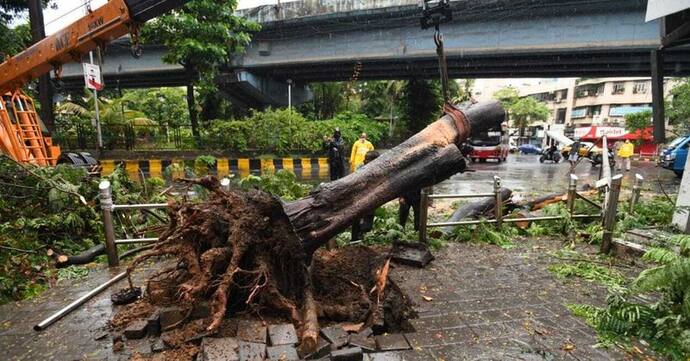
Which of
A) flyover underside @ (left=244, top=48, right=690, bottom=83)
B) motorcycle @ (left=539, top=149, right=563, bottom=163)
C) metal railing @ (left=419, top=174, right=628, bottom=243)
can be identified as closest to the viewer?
metal railing @ (left=419, top=174, right=628, bottom=243)

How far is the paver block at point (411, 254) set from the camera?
4691 mm

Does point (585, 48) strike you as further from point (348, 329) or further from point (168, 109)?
point (168, 109)

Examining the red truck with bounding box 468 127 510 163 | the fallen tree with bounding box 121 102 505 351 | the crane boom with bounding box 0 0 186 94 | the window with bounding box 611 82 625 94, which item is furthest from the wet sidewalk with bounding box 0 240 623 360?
the window with bounding box 611 82 625 94

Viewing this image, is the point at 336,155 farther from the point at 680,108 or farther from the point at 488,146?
the point at 680,108

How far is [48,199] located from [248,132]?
12223 mm

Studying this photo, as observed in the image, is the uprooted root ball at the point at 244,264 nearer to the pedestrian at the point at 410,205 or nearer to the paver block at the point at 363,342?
the paver block at the point at 363,342

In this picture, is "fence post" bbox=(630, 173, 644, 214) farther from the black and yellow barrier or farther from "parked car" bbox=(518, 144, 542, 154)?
"parked car" bbox=(518, 144, 542, 154)

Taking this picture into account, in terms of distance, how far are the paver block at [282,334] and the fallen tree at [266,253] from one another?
0.26 ft

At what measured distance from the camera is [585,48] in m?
14.4

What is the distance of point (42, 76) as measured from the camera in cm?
1123

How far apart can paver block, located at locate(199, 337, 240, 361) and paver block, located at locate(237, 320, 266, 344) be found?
10 centimetres

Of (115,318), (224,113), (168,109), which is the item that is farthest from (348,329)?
(168,109)

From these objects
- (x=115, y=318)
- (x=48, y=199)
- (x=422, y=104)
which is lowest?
(x=115, y=318)

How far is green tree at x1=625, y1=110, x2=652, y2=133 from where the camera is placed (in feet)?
100
